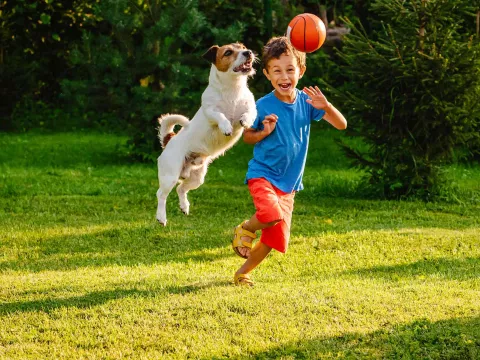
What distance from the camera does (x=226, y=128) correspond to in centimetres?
494

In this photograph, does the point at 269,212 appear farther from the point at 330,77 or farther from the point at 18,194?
the point at 330,77

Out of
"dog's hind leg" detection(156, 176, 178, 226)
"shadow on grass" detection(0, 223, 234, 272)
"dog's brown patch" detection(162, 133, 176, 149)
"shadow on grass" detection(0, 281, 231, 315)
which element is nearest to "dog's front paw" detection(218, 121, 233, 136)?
"dog's hind leg" detection(156, 176, 178, 226)

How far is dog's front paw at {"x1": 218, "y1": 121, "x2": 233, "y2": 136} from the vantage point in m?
4.93

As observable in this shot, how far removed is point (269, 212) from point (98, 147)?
10.6 metres

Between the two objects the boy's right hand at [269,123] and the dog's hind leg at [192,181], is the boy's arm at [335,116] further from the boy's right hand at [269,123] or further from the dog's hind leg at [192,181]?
the dog's hind leg at [192,181]

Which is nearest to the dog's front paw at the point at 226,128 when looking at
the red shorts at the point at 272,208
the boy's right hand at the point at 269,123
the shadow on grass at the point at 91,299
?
the boy's right hand at the point at 269,123

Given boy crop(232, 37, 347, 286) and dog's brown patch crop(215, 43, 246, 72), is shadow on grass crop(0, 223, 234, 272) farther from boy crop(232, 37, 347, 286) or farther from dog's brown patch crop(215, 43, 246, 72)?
dog's brown patch crop(215, 43, 246, 72)

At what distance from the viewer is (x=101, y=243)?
8.31 m

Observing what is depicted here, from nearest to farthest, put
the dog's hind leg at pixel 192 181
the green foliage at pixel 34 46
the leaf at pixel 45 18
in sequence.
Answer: the dog's hind leg at pixel 192 181
the green foliage at pixel 34 46
the leaf at pixel 45 18

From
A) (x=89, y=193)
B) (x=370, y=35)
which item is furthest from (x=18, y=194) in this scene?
(x=370, y=35)

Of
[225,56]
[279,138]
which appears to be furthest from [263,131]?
[225,56]

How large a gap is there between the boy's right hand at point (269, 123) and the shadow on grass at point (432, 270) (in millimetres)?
1983

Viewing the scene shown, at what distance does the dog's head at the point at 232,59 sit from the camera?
505 cm

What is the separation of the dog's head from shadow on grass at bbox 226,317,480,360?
168 centimetres
